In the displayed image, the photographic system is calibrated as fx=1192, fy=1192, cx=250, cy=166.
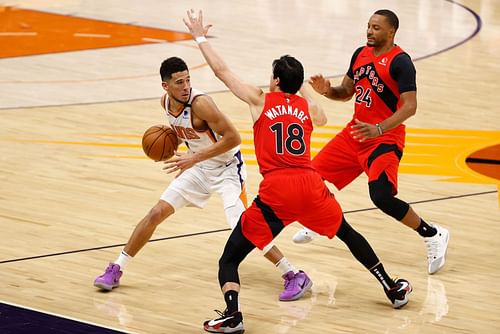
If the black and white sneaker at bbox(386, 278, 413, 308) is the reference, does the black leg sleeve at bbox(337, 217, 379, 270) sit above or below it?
above

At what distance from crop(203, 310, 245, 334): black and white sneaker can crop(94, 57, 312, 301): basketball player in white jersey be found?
75cm

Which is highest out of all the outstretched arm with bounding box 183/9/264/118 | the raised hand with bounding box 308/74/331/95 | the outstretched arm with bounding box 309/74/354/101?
the outstretched arm with bounding box 183/9/264/118

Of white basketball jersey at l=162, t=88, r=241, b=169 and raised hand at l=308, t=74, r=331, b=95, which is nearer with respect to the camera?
white basketball jersey at l=162, t=88, r=241, b=169

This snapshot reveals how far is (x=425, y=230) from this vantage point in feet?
27.7

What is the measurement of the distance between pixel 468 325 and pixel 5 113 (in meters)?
7.24

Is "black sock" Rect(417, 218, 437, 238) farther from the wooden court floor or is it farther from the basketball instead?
the basketball

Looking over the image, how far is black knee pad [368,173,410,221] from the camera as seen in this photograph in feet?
26.7

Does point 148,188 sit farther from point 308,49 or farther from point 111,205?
point 308,49

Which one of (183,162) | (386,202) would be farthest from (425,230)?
(183,162)

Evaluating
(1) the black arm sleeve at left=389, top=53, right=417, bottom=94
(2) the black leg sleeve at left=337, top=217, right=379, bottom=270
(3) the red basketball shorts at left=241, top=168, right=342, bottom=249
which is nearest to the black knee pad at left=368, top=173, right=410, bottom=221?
(1) the black arm sleeve at left=389, top=53, right=417, bottom=94

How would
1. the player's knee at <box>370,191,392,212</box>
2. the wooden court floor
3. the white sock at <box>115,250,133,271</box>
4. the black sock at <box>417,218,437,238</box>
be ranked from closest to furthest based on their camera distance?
the wooden court floor, the white sock at <box>115,250,133,271</box>, the player's knee at <box>370,191,392,212</box>, the black sock at <box>417,218,437,238</box>

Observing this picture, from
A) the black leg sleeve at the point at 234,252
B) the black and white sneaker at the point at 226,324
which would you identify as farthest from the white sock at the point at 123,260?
the black and white sneaker at the point at 226,324

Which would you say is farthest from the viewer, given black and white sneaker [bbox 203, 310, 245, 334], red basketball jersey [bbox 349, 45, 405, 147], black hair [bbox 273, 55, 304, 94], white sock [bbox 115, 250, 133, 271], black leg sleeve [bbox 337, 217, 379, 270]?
red basketball jersey [bbox 349, 45, 405, 147]

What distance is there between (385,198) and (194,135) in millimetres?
1373
